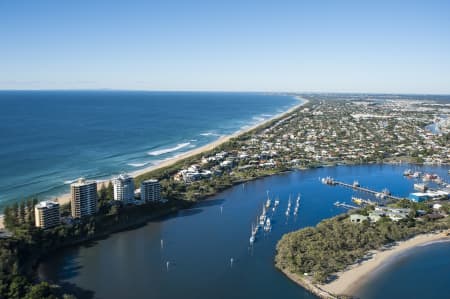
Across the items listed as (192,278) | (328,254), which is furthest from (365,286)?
(192,278)

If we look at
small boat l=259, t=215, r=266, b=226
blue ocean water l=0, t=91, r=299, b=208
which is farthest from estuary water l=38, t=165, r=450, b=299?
blue ocean water l=0, t=91, r=299, b=208

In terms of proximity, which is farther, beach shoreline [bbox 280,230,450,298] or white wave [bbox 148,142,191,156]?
white wave [bbox 148,142,191,156]

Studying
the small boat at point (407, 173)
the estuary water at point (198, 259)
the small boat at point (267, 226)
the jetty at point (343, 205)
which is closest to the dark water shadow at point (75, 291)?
the estuary water at point (198, 259)

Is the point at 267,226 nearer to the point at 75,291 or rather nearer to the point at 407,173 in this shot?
the point at 75,291

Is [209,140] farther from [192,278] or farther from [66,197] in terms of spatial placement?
[192,278]

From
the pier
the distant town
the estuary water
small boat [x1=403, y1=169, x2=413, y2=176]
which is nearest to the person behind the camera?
the estuary water

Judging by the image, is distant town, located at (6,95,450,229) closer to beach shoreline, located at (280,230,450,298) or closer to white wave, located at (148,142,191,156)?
white wave, located at (148,142,191,156)

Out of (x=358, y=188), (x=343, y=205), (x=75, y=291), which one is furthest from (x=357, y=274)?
(x=358, y=188)

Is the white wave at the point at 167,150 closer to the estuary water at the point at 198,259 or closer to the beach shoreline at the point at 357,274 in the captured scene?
the estuary water at the point at 198,259
